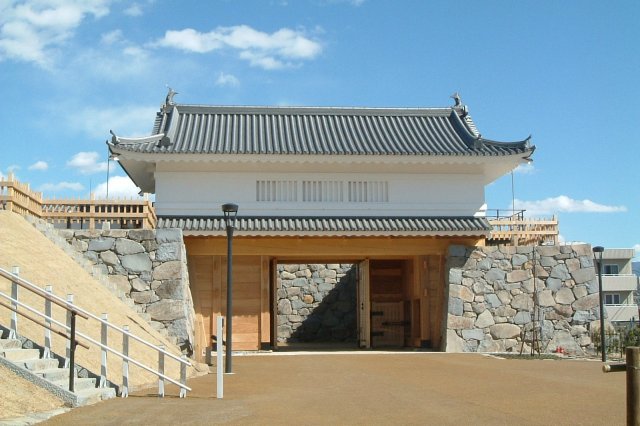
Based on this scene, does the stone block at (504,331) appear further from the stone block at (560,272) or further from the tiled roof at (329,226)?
the tiled roof at (329,226)

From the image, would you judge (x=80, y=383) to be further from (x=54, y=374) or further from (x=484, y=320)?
(x=484, y=320)

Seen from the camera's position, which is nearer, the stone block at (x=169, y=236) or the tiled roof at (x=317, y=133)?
the stone block at (x=169, y=236)

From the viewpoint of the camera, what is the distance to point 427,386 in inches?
432

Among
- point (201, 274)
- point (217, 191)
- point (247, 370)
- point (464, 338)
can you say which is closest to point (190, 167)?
point (217, 191)

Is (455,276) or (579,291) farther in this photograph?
(579,291)

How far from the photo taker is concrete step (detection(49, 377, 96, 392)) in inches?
328

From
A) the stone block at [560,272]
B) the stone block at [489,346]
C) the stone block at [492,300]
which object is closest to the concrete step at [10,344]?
the stone block at [489,346]

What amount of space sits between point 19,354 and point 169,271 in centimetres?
847

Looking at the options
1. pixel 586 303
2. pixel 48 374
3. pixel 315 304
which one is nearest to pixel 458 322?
pixel 586 303

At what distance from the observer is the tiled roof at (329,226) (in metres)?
18.1

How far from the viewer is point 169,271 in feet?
55.7

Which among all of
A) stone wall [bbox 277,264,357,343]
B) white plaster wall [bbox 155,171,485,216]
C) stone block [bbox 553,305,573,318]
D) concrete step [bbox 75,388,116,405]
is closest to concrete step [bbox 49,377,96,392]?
concrete step [bbox 75,388,116,405]

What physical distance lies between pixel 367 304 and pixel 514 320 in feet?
12.6

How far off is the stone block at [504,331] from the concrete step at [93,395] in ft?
39.4
